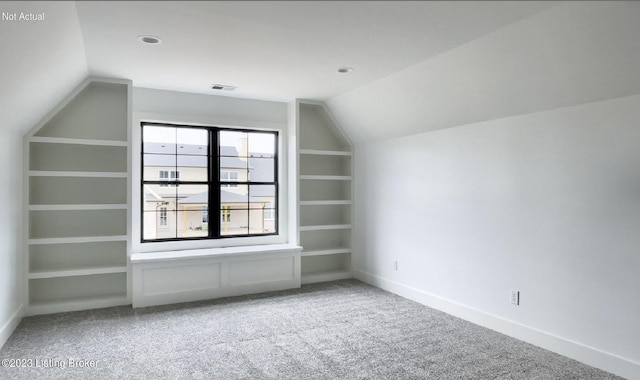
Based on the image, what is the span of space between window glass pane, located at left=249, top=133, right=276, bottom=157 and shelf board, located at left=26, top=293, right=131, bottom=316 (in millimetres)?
2399

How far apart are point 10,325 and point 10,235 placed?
30.9 inches

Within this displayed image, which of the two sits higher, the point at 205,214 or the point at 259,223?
the point at 205,214

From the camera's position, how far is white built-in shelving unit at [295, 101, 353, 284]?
5.73 metres

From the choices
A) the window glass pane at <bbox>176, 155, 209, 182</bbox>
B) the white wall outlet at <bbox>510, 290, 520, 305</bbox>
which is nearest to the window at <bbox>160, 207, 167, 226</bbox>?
the window glass pane at <bbox>176, 155, 209, 182</bbox>

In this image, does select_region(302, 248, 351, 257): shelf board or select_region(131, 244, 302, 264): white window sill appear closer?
select_region(131, 244, 302, 264): white window sill

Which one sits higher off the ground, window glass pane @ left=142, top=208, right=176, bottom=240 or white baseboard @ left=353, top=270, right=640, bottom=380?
window glass pane @ left=142, top=208, right=176, bottom=240

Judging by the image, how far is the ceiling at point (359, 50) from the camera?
2588mm

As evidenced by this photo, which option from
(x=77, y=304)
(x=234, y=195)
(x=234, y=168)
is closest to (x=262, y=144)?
(x=234, y=168)

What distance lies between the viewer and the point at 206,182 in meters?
5.26

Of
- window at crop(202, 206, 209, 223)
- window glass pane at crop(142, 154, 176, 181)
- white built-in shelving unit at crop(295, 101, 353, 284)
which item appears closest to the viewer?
window glass pane at crop(142, 154, 176, 181)

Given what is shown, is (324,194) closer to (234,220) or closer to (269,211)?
(269,211)

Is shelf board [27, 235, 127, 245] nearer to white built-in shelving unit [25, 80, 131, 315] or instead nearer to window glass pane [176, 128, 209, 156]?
white built-in shelving unit [25, 80, 131, 315]

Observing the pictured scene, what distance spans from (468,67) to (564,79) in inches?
29.2

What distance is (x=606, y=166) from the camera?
2963mm
